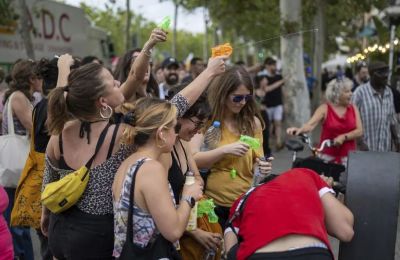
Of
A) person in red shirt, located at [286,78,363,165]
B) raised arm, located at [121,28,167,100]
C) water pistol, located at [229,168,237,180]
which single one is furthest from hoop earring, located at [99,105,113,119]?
person in red shirt, located at [286,78,363,165]

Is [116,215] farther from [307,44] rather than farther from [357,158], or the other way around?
[307,44]

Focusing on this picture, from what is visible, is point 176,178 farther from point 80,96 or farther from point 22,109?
point 22,109

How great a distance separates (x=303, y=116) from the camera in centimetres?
1108

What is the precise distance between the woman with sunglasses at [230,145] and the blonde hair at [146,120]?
82 cm

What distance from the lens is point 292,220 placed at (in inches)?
87.7

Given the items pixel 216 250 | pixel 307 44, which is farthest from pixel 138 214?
pixel 307 44


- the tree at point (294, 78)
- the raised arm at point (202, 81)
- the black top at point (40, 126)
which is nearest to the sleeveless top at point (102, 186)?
the raised arm at point (202, 81)

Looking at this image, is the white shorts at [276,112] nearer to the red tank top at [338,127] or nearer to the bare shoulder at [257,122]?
the red tank top at [338,127]

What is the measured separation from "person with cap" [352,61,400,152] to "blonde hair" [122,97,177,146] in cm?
405

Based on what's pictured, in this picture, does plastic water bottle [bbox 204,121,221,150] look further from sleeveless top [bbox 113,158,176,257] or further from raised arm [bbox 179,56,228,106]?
sleeveless top [bbox 113,158,176,257]

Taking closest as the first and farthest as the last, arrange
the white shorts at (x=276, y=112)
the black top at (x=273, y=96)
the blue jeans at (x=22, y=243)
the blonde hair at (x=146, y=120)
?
the blonde hair at (x=146, y=120)
the blue jeans at (x=22, y=243)
the black top at (x=273, y=96)
the white shorts at (x=276, y=112)

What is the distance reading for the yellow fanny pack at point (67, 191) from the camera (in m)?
2.45

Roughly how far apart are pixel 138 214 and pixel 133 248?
0.16 metres

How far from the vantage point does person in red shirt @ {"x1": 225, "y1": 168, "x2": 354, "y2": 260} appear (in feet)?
Result: 7.27
